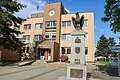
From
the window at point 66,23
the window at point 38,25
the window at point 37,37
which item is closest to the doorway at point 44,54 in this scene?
the window at point 37,37

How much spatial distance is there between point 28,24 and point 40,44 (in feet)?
31.4

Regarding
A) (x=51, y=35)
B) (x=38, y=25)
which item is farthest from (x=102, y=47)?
(x=51, y=35)

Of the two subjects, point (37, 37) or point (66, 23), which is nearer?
point (66, 23)

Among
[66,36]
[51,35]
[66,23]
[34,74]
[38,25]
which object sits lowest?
[34,74]

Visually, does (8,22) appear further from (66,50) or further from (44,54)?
(66,50)

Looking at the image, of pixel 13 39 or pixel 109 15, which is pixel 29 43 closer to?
pixel 13 39

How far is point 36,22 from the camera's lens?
43906 mm

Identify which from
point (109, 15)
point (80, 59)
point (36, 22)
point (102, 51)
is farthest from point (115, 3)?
point (102, 51)

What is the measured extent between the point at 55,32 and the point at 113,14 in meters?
23.3

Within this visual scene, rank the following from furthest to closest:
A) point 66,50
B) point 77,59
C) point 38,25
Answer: point 38,25
point 66,50
point 77,59

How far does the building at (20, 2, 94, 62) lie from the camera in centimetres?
3681

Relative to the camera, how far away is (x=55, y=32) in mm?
39844

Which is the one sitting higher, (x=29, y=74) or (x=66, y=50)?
(x=66, y=50)

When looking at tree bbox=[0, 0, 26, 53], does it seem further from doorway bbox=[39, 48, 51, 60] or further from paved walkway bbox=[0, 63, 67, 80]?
doorway bbox=[39, 48, 51, 60]
